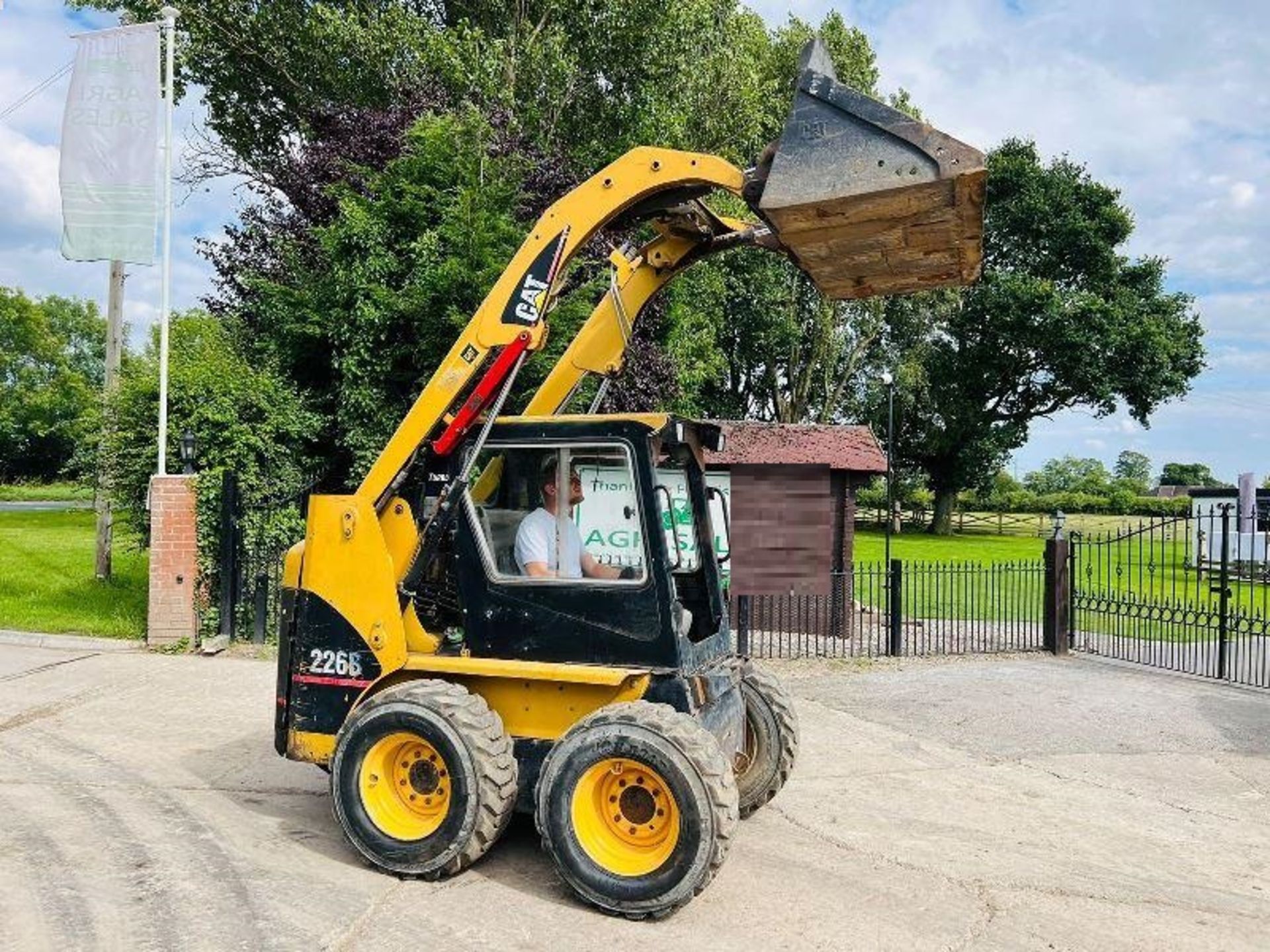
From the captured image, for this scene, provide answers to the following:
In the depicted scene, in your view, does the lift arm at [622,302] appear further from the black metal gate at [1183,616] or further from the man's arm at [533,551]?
the black metal gate at [1183,616]

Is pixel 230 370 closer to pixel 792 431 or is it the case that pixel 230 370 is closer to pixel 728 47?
pixel 792 431

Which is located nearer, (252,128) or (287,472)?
(287,472)

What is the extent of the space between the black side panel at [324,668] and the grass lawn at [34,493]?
45.9 m

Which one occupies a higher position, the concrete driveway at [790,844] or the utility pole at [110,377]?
the utility pole at [110,377]

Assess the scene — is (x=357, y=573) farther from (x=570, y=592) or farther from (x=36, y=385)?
(x=36, y=385)

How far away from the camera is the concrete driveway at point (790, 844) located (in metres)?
4.61

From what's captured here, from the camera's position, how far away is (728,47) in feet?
68.3

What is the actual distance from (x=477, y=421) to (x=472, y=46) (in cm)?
1393

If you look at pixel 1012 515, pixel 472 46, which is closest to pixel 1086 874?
pixel 472 46

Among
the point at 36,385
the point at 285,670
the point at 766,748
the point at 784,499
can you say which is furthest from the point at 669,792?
the point at 36,385

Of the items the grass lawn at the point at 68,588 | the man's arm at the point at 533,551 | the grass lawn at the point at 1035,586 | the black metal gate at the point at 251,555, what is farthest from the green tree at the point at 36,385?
the man's arm at the point at 533,551

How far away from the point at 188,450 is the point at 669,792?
28.5 feet

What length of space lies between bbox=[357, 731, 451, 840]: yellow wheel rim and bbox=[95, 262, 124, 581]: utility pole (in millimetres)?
9798

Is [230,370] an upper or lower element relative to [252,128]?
lower
